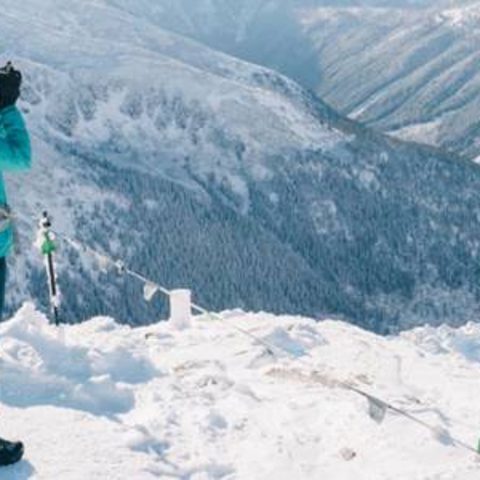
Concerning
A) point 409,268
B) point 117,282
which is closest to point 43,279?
point 117,282

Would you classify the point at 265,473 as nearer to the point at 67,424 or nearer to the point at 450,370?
the point at 67,424

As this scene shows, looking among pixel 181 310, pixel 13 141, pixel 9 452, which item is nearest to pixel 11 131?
pixel 13 141

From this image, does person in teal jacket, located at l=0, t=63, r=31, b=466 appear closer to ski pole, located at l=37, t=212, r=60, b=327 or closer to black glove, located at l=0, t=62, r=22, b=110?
black glove, located at l=0, t=62, r=22, b=110

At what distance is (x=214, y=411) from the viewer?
12.4 m

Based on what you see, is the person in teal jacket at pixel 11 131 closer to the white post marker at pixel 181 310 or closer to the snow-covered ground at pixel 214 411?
the snow-covered ground at pixel 214 411

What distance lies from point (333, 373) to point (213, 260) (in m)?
152

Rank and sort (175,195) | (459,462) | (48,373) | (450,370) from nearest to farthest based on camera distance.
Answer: (459,462) → (48,373) → (450,370) → (175,195)

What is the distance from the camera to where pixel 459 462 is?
10.7m

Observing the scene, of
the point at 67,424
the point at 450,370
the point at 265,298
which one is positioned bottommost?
the point at 265,298

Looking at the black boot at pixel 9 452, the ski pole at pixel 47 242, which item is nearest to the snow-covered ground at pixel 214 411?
the black boot at pixel 9 452

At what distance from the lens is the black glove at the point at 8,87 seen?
8.57 meters

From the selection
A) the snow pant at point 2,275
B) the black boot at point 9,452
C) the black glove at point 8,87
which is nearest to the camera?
the black glove at point 8,87

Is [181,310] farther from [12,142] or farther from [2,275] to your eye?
[12,142]

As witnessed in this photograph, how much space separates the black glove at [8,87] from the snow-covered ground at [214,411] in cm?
347
